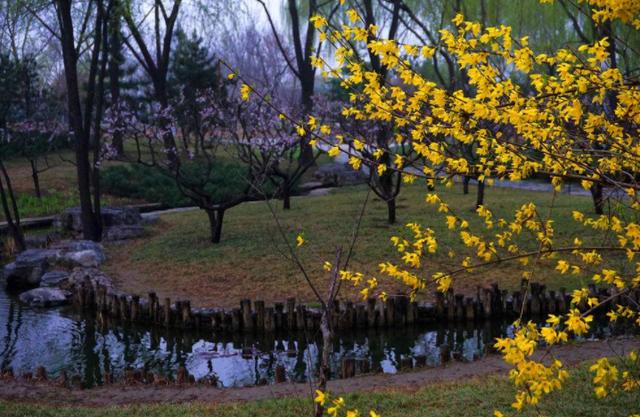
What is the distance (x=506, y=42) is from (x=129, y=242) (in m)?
13.8

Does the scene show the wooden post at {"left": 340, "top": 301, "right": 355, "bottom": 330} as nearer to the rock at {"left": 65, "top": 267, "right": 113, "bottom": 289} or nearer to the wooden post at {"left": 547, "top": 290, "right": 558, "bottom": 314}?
the wooden post at {"left": 547, "top": 290, "right": 558, "bottom": 314}

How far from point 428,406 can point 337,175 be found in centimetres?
2185

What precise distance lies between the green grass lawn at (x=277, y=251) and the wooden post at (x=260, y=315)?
41.6 inches

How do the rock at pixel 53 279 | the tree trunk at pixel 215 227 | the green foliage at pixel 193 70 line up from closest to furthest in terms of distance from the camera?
the rock at pixel 53 279 → the tree trunk at pixel 215 227 → the green foliage at pixel 193 70

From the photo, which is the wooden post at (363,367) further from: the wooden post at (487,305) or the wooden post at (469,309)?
the wooden post at (487,305)

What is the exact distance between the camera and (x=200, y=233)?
17469 millimetres

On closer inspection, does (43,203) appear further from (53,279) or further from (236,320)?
(236,320)

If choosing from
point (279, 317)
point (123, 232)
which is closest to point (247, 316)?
point (279, 317)

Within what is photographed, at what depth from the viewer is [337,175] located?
1126 inches

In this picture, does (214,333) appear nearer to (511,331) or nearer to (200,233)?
(511,331)

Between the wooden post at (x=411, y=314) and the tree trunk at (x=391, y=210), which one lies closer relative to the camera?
the wooden post at (x=411, y=314)

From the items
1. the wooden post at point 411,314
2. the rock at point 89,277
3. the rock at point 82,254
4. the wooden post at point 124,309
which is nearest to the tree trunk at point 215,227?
the rock at point 82,254

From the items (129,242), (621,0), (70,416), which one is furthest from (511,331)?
(129,242)

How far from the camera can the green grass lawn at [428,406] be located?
665 cm
